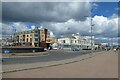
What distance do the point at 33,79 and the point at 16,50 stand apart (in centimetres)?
4012

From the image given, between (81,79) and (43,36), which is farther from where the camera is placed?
(43,36)

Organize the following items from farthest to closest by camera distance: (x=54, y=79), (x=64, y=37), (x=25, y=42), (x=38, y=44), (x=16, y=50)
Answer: (x=64, y=37) < (x=25, y=42) < (x=38, y=44) < (x=16, y=50) < (x=54, y=79)

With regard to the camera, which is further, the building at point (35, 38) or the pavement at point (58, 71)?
the building at point (35, 38)

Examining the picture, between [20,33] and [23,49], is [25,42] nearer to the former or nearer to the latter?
[20,33]

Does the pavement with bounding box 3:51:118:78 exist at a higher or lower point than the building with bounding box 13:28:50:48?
lower

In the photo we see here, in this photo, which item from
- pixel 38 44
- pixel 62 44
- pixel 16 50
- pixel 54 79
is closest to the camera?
pixel 54 79

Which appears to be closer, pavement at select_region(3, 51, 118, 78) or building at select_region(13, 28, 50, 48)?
pavement at select_region(3, 51, 118, 78)

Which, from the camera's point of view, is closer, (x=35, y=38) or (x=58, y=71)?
(x=58, y=71)

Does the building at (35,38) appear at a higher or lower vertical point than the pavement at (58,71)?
higher

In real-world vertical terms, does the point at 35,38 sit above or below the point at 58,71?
above

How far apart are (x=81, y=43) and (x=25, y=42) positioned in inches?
1868

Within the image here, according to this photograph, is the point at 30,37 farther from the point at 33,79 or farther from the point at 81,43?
the point at 33,79

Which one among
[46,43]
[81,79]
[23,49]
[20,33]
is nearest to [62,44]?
[46,43]

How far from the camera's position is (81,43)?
17862 cm
